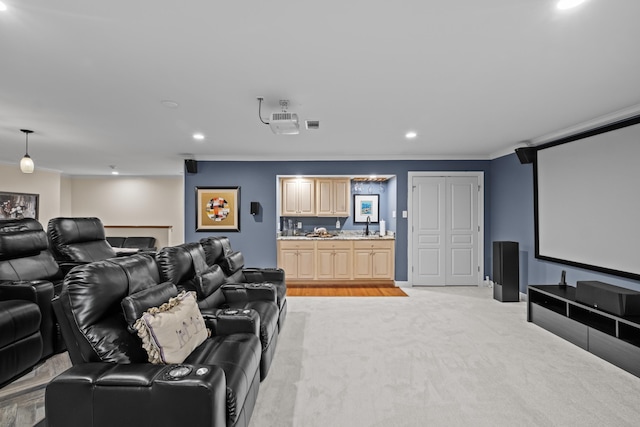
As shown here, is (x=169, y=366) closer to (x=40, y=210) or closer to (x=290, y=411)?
(x=290, y=411)

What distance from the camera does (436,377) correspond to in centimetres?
272

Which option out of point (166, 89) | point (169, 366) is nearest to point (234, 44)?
point (166, 89)

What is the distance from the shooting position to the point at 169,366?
1693 mm

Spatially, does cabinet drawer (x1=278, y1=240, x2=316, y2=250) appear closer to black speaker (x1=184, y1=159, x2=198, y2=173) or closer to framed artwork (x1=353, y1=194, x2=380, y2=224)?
framed artwork (x1=353, y1=194, x2=380, y2=224)

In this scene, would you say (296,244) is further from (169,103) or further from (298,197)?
(169,103)

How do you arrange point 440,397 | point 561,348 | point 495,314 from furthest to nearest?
1. point 495,314
2. point 561,348
3. point 440,397

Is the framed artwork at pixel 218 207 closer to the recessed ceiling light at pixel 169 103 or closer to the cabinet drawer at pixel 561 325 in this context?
the recessed ceiling light at pixel 169 103

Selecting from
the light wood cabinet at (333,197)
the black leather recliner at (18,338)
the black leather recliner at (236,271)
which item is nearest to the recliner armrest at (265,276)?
the black leather recliner at (236,271)

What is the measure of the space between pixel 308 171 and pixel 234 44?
412cm

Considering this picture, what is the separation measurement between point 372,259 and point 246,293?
11.2 ft

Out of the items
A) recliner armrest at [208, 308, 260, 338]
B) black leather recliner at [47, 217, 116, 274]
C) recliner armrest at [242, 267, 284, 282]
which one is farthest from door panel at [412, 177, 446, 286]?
black leather recliner at [47, 217, 116, 274]

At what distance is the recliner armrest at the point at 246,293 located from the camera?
134 inches

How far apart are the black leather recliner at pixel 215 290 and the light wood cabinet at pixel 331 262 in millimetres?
2872

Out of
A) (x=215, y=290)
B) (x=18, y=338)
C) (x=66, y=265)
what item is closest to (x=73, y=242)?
(x=66, y=265)
